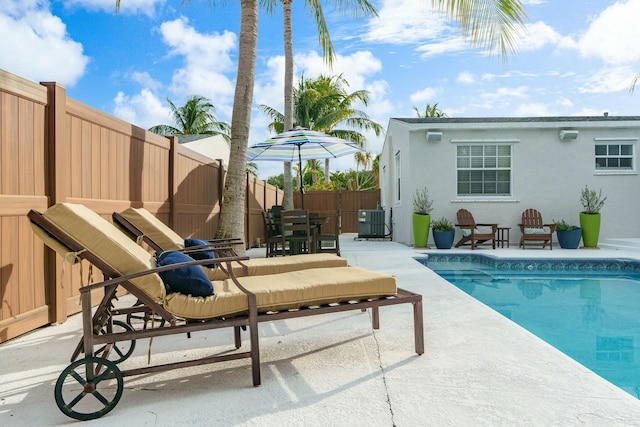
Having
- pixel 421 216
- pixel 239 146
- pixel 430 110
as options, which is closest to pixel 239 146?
pixel 239 146

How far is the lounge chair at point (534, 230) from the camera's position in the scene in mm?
10656

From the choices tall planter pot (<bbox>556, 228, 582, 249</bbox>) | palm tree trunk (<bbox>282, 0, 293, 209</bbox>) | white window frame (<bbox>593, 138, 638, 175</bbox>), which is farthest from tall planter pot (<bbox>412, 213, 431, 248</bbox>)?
white window frame (<bbox>593, 138, 638, 175</bbox>)

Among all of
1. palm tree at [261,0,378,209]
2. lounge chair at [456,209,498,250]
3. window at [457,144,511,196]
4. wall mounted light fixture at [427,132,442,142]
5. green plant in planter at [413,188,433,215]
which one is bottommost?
lounge chair at [456,209,498,250]

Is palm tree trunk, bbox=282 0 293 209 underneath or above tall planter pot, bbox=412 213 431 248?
above

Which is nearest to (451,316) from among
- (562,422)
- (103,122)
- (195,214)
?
(562,422)

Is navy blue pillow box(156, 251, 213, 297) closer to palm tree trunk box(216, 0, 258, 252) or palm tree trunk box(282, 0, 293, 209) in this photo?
palm tree trunk box(216, 0, 258, 252)

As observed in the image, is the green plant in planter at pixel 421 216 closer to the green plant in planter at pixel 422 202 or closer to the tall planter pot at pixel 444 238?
the green plant in planter at pixel 422 202

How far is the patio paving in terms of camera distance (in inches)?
85.1

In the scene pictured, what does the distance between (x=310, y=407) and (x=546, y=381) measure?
4.43 ft

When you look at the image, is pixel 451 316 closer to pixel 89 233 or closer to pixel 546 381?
pixel 546 381

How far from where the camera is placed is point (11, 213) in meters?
3.39

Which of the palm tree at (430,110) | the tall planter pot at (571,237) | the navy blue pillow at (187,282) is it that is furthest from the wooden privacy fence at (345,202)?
the navy blue pillow at (187,282)

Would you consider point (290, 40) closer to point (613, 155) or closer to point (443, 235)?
point (443, 235)

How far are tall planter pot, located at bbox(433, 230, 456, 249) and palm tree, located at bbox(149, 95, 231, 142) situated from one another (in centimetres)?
2150
